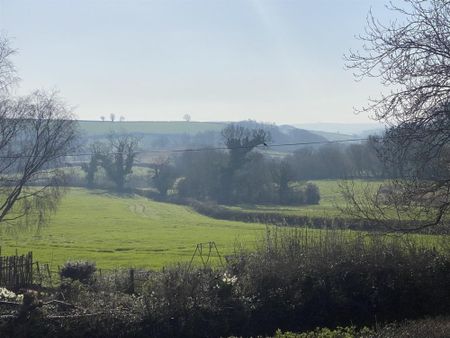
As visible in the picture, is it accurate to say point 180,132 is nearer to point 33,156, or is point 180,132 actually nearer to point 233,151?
point 233,151

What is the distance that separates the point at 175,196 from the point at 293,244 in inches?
2576

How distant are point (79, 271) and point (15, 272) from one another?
229 centimetres

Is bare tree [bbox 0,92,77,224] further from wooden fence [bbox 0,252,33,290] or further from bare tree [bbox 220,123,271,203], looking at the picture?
bare tree [bbox 220,123,271,203]

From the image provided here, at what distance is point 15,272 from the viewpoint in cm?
1930

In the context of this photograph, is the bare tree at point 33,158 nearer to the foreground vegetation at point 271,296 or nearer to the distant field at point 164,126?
the foreground vegetation at point 271,296

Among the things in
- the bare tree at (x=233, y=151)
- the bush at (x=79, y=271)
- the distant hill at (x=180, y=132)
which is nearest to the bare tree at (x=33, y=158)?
the bush at (x=79, y=271)

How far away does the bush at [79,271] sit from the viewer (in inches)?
805

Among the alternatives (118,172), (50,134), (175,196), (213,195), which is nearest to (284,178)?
(213,195)

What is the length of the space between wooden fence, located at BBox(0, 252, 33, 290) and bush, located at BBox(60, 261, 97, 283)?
1.39 metres

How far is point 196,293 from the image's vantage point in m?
14.3

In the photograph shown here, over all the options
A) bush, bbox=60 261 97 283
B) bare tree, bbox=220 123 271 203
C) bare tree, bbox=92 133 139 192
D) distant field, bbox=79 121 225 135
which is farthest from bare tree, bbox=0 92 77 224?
distant field, bbox=79 121 225 135

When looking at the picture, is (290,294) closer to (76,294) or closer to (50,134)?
(76,294)

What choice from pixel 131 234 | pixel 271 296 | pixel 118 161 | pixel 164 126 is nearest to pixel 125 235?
pixel 131 234

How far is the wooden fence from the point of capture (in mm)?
19031
